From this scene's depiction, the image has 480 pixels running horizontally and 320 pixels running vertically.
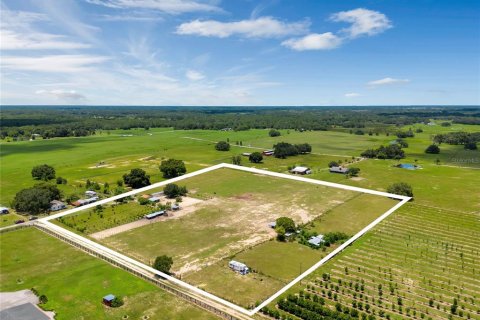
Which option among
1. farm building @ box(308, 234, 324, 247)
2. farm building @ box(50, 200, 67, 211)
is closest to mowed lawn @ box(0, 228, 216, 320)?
farm building @ box(50, 200, 67, 211)

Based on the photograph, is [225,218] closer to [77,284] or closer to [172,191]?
[172,191]

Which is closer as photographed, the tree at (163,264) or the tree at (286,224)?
the tree at (163,264)

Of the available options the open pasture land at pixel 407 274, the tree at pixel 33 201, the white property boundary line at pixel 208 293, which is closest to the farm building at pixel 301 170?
the white property boundary line at pixel 208 293

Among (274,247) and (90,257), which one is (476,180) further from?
(90,257)

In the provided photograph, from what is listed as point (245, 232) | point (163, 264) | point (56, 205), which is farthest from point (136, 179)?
point (163, 264)

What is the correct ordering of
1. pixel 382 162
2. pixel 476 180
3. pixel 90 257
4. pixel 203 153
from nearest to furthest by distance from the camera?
1. pixel 90 257
2. pixel 476 180
3. pixel 382 162
4. pixel 203 153

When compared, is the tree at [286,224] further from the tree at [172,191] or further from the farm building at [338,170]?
the farm building at [338,170]

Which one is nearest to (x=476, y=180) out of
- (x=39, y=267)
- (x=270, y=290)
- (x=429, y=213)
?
(x=429, y=213)
